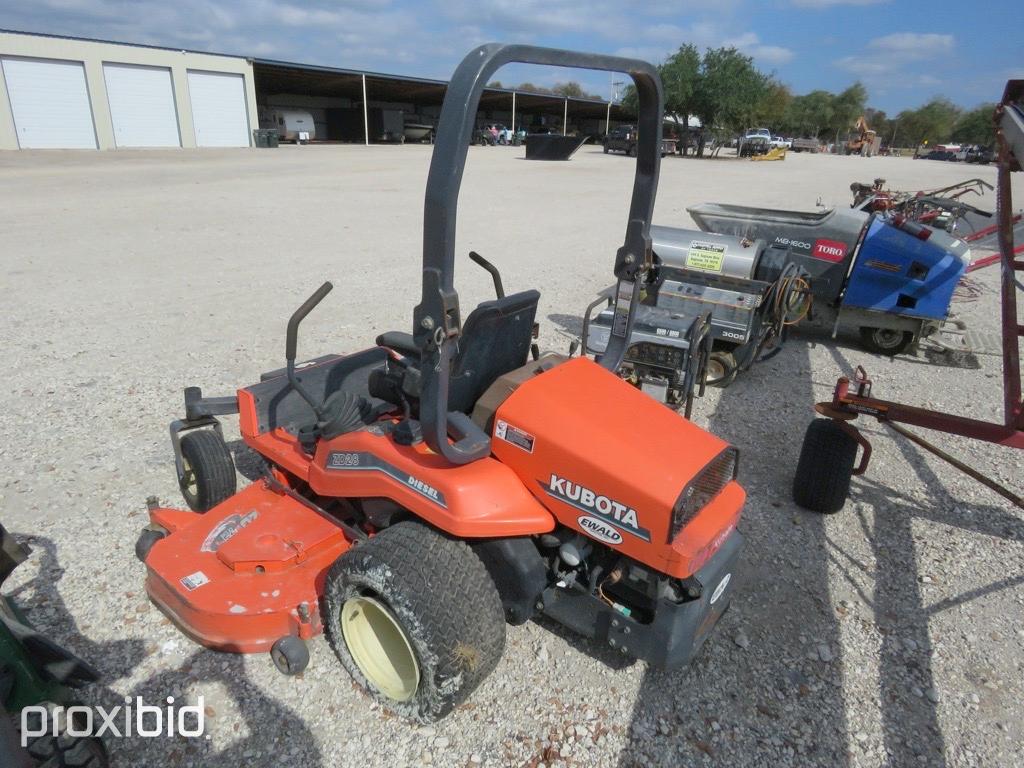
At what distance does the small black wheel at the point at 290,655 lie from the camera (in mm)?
2264

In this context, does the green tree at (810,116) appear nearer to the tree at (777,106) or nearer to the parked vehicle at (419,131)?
the tree at (777,106)

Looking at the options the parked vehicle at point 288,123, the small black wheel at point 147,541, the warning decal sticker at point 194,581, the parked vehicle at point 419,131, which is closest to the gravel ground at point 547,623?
the small black wheel at point 147,541

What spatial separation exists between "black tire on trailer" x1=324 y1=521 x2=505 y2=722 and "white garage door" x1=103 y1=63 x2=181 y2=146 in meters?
33.9

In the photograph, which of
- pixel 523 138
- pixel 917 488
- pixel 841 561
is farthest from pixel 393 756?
pixel 523 138

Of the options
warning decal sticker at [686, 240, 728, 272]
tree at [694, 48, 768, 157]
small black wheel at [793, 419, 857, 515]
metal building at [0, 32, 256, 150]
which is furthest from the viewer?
tree at [694, 48, 768, 157]

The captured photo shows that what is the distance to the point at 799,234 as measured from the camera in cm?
621

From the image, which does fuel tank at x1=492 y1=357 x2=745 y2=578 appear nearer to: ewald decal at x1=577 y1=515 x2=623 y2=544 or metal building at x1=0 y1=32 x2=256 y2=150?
ewald decal at x1=577 y1=515 x2=623 y2=544

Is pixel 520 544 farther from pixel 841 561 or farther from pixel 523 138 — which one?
pixel 523 138

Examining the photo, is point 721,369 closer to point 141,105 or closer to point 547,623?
point 547,623

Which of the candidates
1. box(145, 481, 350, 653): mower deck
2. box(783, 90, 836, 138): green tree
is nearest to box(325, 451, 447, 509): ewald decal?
box(145, 481, 350, 653): mower deck

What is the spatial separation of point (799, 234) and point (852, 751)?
5167 millimetres

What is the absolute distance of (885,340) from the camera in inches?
247

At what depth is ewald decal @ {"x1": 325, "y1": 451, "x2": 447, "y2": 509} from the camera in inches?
81.2

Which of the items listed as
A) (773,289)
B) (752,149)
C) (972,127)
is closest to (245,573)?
(773,289)
